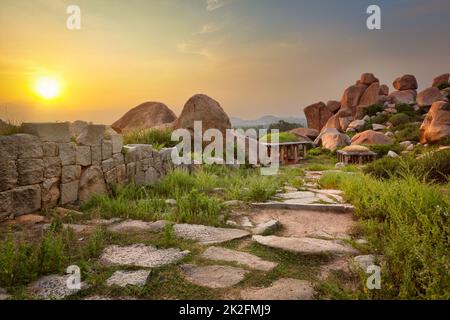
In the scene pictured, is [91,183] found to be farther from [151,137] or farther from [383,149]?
[383,149]

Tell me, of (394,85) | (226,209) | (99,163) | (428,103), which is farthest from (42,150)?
(394,85)

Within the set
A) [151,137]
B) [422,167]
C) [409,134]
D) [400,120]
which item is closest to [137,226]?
[422,167]

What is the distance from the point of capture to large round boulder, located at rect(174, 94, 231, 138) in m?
11.7

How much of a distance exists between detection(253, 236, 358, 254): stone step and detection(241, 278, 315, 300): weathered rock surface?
2.35ft

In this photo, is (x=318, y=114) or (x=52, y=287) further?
(x=318, y=114)

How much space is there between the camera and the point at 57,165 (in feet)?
16.1

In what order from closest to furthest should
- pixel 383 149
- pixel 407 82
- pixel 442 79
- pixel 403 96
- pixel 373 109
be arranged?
pixel 383 149 < pixel 373 109 < pixel 403 96 < pixel 442 79 < pixel 407 82

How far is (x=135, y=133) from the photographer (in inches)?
377

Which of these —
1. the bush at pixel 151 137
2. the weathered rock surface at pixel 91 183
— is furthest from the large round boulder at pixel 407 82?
the weathered rock surface at pixel 91 183

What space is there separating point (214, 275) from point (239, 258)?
0.46m

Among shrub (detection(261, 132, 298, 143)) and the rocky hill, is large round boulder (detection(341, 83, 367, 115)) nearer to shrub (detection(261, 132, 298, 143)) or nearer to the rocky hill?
the rocky hill

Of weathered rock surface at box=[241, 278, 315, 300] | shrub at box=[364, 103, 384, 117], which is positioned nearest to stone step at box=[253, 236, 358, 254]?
weathered rock surface at box=[241, 278, 315, 300]
